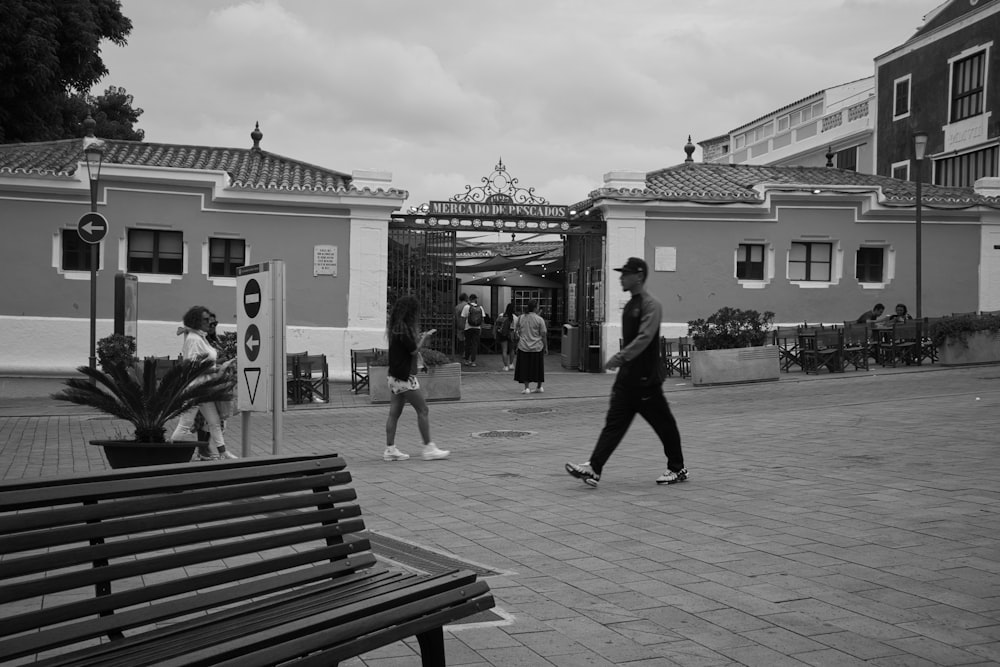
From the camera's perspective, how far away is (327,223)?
72.9 feet

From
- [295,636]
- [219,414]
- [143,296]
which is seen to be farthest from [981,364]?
[295,636]

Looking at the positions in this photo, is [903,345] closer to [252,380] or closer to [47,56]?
[252,380]

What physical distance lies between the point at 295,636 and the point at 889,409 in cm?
1188

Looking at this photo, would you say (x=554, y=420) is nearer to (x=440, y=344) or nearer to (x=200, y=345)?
(x=200, y=345)

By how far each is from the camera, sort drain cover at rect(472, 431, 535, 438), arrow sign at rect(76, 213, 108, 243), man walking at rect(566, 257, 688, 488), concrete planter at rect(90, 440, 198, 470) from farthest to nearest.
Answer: arrow sign at rect(76, 213, 108, 243)
drain cover at rect(472, 431, 535, 438)
man walking at rect(566, 257, 688, 488)
concrete planter at rect(90, 440, 198, 470)

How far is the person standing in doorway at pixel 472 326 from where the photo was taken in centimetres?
2419

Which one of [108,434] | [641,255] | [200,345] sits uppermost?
[641,255]

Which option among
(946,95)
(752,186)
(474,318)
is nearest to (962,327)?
(752,186)

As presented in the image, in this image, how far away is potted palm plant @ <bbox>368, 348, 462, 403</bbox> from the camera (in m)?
17.4

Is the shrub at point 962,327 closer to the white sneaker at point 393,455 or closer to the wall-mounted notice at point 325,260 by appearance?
the wall-mounted notice at point 325,260

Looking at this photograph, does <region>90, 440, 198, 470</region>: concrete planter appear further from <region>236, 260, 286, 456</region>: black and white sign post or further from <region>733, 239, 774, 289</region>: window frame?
<region>733, 239, 774, 289</region>: window frame

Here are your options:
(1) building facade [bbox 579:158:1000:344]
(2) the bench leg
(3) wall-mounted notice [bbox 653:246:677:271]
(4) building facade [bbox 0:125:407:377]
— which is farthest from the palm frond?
(3) wall-mounted notice [bbox 653:246:677:271]

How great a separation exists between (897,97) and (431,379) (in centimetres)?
2656

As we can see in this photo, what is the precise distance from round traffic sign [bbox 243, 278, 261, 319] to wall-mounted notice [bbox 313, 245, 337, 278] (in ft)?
48.2
